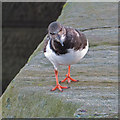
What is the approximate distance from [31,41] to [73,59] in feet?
17.3

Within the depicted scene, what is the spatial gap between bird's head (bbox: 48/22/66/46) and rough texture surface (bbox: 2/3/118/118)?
0.63m

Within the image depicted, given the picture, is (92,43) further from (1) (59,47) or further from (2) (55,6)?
(2) (55,6)

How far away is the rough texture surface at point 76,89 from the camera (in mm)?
2791

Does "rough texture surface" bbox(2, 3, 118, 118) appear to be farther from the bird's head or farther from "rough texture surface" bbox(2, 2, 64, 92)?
"rough texture surface" bbox(2, 2, 64, 92)

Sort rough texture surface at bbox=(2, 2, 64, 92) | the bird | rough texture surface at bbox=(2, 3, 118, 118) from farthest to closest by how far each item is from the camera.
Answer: rough texture surface at bbox=(2, 2, 64, 92)
the bird
rough texture surface at bbox=(2, 3, 118, 118)

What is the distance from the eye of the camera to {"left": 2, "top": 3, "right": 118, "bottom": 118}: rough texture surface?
279cm

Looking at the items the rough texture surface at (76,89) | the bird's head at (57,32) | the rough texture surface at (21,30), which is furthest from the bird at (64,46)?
the rough texture surface at (21,30)

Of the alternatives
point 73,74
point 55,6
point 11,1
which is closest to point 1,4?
point 11,1

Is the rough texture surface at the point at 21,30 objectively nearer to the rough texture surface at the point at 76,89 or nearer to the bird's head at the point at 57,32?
the rough texture surface at the point at 76,89

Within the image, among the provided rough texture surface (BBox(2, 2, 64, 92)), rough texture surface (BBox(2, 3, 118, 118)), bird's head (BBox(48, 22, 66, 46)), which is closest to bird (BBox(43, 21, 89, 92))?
bird's head (BBox(48, 22, 66, 46))

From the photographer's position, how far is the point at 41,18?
805 centimetres

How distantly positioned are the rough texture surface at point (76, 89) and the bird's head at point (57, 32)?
63 cm

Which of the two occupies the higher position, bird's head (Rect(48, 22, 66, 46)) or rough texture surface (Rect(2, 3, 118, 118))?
bird's head (Rect(48, 22, 66, 46))

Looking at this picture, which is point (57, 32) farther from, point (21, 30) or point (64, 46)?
point (21, 30)
